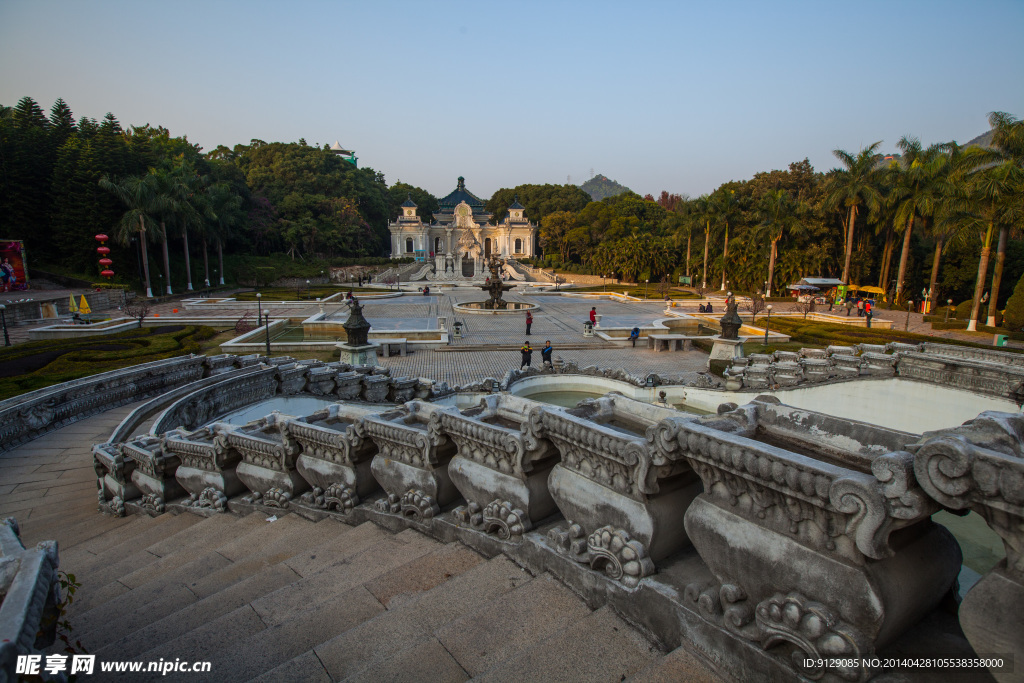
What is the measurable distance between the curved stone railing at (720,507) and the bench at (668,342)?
691 inches

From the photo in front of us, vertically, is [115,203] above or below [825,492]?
above

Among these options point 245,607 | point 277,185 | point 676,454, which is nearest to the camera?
point 676,454

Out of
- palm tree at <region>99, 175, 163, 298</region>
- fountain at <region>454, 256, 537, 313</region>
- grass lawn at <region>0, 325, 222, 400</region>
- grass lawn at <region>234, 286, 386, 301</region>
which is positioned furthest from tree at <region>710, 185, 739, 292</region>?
palm tree at <region>99, 175, 163, 298</region>

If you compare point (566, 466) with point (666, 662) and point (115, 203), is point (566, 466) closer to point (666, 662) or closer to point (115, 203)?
point (666, 662)

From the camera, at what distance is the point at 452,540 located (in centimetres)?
408

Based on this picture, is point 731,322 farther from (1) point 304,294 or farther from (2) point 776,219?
(1) point 304,294

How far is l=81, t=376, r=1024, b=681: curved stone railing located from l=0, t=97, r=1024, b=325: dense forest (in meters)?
27.7

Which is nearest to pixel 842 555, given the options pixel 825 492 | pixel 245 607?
pixel 825 492

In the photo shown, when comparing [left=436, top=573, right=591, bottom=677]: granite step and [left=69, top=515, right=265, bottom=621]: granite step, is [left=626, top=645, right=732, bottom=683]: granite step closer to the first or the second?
[left=436, top=573, right=591, bottom=677]: granite step

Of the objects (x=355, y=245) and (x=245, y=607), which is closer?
(x=245, y=607)

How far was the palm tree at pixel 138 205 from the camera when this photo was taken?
36.0 meters

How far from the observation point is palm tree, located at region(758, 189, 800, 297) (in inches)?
1578

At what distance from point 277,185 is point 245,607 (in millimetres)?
74599

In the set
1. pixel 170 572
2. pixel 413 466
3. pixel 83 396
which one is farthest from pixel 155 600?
pixel 83 396
